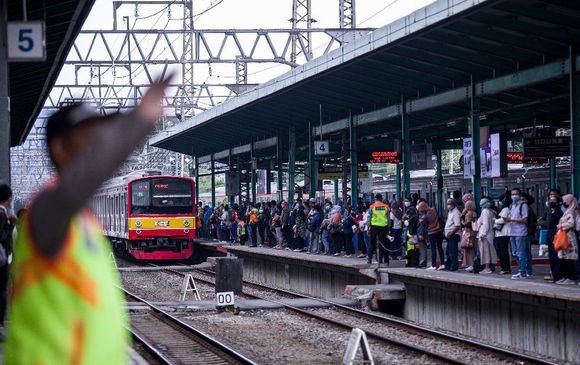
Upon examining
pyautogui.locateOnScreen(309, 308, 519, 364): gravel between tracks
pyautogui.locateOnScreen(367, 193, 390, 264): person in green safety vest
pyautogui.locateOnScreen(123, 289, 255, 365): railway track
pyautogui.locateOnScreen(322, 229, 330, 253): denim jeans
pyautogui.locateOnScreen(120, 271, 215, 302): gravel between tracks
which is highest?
pyautogui.locateOnScreen(367, 193, 390, 264): person in green safety vest

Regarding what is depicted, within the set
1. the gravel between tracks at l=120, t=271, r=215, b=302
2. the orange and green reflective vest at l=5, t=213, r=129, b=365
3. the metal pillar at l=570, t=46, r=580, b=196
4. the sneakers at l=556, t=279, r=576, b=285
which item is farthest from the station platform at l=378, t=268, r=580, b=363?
the orange and green reflective vest at l=5, t=213, r=129, b=365

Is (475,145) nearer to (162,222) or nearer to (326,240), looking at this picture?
(326,240)

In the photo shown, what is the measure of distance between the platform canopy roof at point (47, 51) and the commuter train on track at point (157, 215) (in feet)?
13.4

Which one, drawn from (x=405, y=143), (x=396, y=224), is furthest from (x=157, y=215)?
(x=396, y=224)

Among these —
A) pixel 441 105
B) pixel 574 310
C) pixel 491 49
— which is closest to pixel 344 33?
pixel 441 105

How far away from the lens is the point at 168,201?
114 ft

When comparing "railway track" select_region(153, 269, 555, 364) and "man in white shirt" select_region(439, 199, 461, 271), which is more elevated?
"man in white shirt" select_region(439, 199, 461, 271)

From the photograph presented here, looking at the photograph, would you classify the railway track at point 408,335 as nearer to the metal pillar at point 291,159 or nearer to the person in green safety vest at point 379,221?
the person in green safety vest at point 379,221

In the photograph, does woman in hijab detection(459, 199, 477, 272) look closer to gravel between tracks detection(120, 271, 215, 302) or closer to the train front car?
gravel between tracks detection(120, 271, 215, 302)

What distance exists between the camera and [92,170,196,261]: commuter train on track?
113 feet

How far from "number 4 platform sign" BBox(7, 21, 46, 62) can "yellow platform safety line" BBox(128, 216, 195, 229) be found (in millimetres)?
20859

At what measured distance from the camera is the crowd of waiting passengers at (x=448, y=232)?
16.0 metres

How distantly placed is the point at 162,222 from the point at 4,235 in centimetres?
2256

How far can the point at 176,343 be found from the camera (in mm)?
15047
